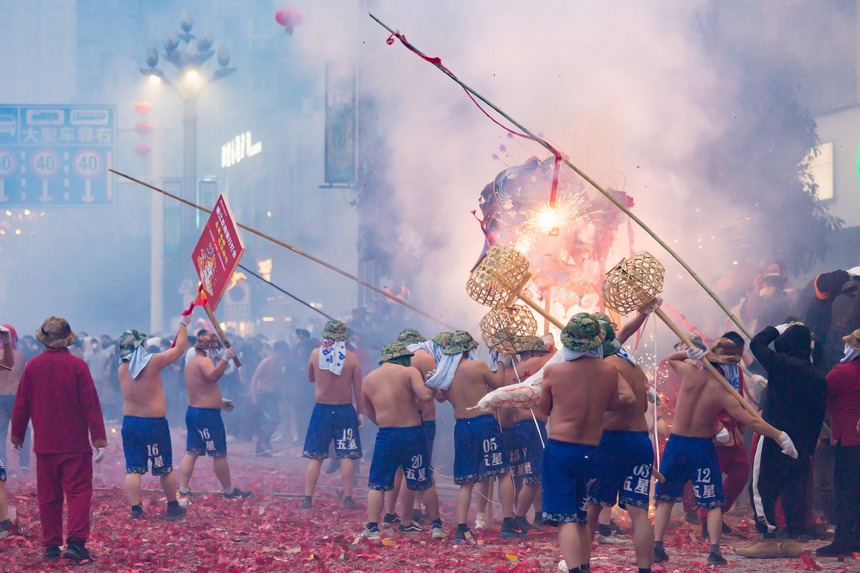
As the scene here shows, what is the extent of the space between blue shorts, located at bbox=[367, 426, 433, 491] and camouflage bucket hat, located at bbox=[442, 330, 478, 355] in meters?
0.76

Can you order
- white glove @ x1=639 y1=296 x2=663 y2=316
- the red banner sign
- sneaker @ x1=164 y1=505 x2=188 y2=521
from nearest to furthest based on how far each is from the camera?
white glove @ x1=639 y1=296 x2=663 y2=316 → the red banner sign → sneaker @ x1=164 y1=505 x2=188 y2=521

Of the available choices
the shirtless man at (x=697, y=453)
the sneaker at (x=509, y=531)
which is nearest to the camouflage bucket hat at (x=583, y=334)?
the shirtless man at (x=697, y=453)

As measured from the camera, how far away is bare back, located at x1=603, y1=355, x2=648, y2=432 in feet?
22.5

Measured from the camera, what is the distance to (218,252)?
32.0 feet

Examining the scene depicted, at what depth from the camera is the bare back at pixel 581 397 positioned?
6543 millimetres

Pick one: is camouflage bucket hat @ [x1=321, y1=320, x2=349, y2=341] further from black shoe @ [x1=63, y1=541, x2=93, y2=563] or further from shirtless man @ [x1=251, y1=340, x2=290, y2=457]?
shirtless man @ [x1=251, y1=340, x2=290, y2=457]

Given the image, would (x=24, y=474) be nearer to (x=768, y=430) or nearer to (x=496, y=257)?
(x=496, y=257)

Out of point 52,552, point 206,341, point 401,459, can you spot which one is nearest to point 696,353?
point 401,459

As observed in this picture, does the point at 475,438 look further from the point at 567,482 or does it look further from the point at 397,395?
the point at 567,482

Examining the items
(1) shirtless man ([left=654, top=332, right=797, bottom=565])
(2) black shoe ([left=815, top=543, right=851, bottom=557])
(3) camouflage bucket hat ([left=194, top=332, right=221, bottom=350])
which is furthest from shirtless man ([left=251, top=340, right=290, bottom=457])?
(2) black shoe ([left=815, top=543, right=851, bottom=557])

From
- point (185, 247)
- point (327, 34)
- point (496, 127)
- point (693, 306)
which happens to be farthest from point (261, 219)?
point (693, 306)

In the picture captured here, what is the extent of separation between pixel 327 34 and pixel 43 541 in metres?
20.9

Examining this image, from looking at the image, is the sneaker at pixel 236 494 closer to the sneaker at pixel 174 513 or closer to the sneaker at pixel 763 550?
the sneaker at pixel 174 513

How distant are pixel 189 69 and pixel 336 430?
921 inches
